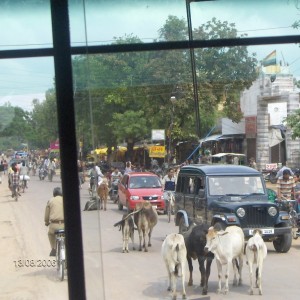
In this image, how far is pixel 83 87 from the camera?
244 centimetres

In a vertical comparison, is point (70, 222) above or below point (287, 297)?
above

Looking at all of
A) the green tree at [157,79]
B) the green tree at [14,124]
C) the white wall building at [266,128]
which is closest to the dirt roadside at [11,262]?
the green tree at [157,79]

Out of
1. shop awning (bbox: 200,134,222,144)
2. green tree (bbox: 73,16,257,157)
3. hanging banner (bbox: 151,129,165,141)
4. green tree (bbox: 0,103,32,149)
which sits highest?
green tree (bbox: 73,16,257,157)

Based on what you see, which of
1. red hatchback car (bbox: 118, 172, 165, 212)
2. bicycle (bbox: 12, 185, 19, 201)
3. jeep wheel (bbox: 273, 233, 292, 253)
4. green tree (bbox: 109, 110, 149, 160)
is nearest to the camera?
green tree (bbox: 109, 110, 149, 160)

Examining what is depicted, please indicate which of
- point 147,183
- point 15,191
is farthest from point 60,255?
point 147,183

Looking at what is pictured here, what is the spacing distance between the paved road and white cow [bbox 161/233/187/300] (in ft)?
0.51

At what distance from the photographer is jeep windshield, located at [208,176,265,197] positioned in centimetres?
776

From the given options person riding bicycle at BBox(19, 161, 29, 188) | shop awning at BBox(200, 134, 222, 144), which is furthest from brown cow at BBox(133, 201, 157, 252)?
person riding bicycle at BBox(19, 161, 29, 188)

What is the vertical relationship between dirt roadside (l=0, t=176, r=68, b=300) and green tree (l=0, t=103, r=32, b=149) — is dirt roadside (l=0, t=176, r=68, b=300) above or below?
below

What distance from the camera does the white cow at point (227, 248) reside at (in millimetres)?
6199

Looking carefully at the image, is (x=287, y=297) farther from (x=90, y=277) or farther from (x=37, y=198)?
(x=90, y=277)

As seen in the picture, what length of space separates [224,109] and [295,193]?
5.47 m

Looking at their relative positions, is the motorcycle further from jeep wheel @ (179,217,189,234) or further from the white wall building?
jeep wheel @ (179,217,189,234)

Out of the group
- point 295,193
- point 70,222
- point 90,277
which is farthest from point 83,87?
point 295,193
